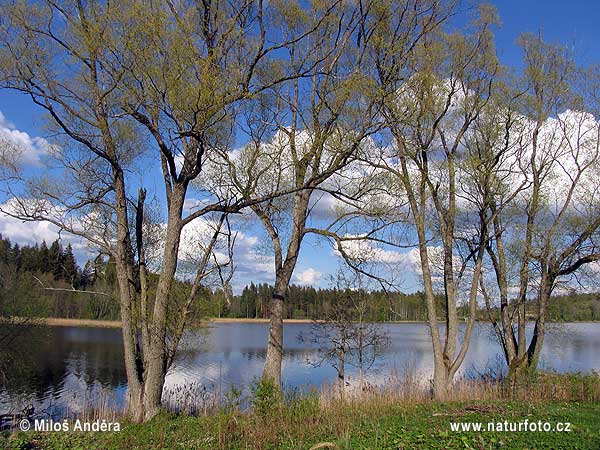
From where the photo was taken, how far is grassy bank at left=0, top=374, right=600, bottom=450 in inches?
205

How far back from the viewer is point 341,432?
5871 mm

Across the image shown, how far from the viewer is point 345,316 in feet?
56.3

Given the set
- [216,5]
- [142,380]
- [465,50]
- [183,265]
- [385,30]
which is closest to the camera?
[216,5]

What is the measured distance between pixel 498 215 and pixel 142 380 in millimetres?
10906

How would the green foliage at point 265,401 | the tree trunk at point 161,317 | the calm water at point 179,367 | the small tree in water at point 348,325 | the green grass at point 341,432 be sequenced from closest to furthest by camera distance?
the green grass at point 341,432 < the green foliage at point 265,401 < the tree trunk at point 161,317 < the calm water at point 179,367 < the small tree in water at point 348,325

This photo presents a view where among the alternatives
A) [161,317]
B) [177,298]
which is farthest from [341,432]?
[177,298]

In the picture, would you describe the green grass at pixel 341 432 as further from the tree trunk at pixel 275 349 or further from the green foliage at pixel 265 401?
the tree trunk at pixel 275 349

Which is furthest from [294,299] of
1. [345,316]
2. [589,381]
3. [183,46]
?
[183,46]

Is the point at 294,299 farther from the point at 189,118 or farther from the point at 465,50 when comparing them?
the point at 189,118

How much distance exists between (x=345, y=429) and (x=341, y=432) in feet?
0.42

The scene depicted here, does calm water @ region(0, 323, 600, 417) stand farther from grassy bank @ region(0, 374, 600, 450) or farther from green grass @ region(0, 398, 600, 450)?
green grass @ region(0, 398, 600, 450)

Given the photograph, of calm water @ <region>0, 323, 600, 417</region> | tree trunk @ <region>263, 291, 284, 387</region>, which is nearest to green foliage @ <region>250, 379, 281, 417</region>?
calm water @ <region>0, 323, 600, 417</region>

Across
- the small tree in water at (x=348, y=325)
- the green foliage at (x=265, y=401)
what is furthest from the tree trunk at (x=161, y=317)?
the small tree in water at (x=348, y=325)

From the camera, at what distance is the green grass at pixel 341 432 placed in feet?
16.9
